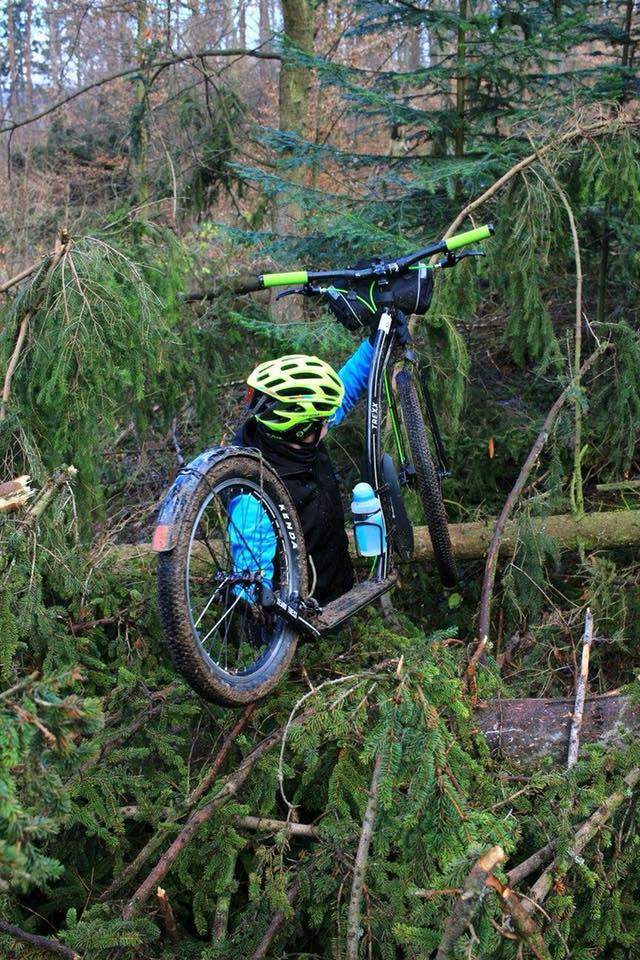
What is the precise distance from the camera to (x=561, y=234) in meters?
5.04

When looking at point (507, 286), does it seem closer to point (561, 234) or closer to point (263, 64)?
point (561, 234)

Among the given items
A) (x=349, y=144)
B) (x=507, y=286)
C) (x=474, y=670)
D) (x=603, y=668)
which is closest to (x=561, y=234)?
(x=507, y=286)

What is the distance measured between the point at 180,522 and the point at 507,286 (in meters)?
3.20

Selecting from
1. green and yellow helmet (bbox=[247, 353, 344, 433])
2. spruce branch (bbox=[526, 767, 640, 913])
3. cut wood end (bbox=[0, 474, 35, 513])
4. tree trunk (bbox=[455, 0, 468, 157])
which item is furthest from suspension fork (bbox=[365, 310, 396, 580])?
tree trunk (bbox=[455, 0, 468, 157])

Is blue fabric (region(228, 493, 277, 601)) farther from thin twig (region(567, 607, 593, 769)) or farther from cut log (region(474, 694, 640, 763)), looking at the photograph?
thin twig (region(567, 607, 593, 769))

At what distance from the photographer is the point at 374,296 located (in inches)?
153

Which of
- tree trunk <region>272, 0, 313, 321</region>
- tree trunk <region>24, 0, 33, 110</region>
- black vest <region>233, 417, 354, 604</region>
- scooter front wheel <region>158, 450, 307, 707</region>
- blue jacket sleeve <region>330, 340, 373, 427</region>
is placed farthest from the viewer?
tree trunk <region>24, 0, 33, 110</region>

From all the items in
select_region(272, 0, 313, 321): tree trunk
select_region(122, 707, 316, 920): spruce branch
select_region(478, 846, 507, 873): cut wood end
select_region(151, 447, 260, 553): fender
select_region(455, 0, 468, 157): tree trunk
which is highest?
select_region(272, 0, 313, 321): tree trunk

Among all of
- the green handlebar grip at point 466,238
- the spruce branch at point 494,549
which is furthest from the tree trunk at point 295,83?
the green handlebar grip at point 466,238

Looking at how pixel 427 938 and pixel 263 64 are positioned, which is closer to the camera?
pixel 427 938

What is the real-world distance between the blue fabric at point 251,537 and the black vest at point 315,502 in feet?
0.86

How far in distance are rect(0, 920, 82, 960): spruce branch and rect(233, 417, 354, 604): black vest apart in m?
1.56

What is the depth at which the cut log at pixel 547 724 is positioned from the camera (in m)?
3.10

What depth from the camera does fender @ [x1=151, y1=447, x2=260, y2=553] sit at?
8.47 ft
